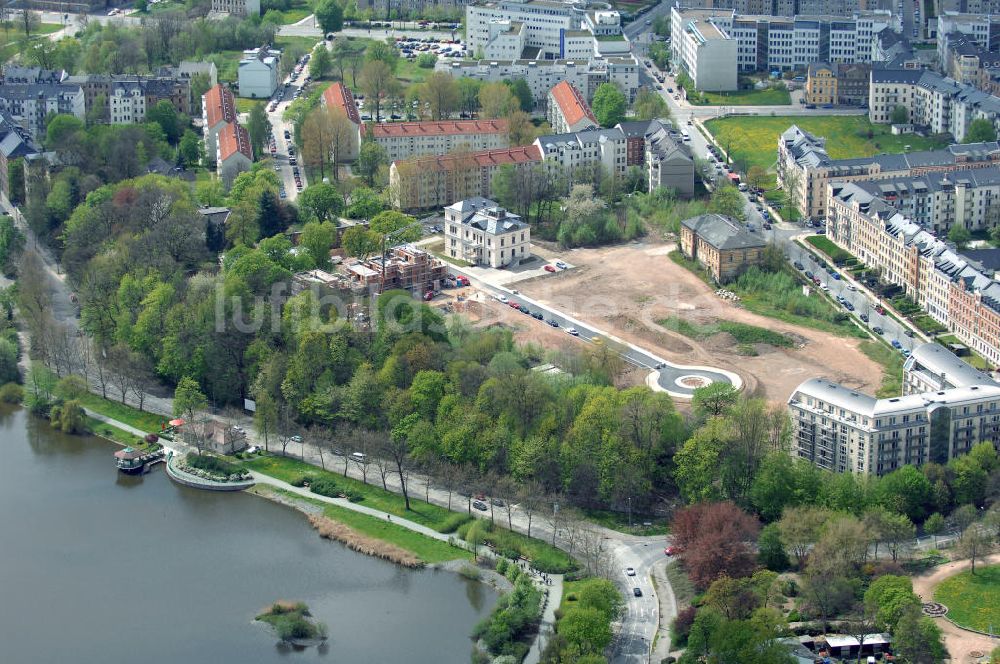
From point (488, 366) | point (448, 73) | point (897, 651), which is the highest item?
point (448, 73)

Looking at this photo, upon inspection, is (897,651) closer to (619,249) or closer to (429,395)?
(429,395)

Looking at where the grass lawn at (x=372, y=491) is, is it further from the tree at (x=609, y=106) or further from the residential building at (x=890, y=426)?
the tree at (x=609, y=106)

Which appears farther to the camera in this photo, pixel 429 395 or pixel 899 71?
pixel 899 71

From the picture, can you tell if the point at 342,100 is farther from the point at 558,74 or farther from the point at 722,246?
the point at 722,246

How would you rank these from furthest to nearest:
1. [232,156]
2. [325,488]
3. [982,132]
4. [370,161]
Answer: [982,132], [232,156], [370,161], [325,488]

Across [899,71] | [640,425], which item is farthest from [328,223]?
[899,71]

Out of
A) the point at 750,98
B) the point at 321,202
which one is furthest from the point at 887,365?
the point at 750,98
